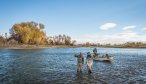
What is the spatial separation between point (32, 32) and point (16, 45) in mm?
14268

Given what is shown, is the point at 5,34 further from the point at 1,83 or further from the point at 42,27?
the point at 1,83

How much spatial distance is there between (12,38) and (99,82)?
135 meters

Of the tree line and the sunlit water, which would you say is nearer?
the sunlit water

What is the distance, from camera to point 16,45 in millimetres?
137375

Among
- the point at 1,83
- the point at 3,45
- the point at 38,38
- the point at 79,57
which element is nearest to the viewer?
the point at 1,83

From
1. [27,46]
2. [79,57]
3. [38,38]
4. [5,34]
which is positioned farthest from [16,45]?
[79,57]

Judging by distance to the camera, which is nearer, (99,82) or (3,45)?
(99,82)

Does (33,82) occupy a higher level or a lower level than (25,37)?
lower

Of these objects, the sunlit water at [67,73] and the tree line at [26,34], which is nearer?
the sunlit water at [67,73]

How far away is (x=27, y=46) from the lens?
5531 inches

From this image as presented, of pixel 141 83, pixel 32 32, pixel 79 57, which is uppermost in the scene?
pixel 32 32

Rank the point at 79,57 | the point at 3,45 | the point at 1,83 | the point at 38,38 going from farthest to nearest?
the point at 38,38 → the point at 3,45 → the point at 79,57 → the point at 1,83

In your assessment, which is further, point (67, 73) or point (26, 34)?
point (26, 34)

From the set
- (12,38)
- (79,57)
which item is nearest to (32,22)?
(12,38)
